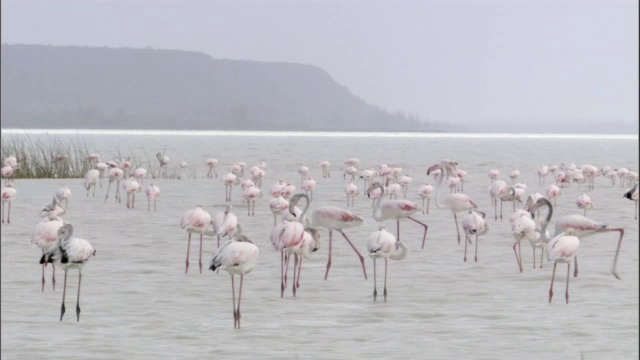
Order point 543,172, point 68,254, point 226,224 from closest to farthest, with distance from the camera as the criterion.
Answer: point 68,254, point 226,224, point 543,172

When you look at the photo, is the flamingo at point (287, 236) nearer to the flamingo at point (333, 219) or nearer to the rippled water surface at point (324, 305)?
the rippled water surface at point (324, 305)

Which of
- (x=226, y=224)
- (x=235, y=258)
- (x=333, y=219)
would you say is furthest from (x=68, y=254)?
(x=333, y=219)

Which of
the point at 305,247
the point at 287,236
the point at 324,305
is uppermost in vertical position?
the point at 287,236

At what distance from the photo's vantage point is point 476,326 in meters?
8.74

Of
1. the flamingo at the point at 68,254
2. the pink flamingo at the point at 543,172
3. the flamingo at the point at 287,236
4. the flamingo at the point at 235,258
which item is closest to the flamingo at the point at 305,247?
the flamingo at the point at 287,236

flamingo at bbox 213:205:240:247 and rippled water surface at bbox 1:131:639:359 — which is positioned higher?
flamingo at bbox 213:205:240:247

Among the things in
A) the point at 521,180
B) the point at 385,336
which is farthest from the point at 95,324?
the point at 521,180

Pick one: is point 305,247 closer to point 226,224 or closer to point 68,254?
point 226,224

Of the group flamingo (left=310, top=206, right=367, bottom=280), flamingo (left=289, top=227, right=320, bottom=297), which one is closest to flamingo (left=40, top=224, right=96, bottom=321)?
flamingo (left=289, top=227, right=320, bottom=297)

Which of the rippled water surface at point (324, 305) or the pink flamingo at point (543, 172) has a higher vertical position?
the pink flamingo at point (543, 172)

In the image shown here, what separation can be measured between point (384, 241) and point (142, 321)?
2.28 m

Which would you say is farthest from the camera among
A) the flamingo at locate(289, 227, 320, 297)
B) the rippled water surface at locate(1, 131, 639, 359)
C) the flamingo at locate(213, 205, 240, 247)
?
the flamingo at locate(213, 205, 240, 247)

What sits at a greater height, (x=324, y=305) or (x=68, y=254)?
(x=68, y=254)

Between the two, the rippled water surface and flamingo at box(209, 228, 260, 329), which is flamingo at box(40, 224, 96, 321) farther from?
flamingo at box(209, 228, 260, 329)
